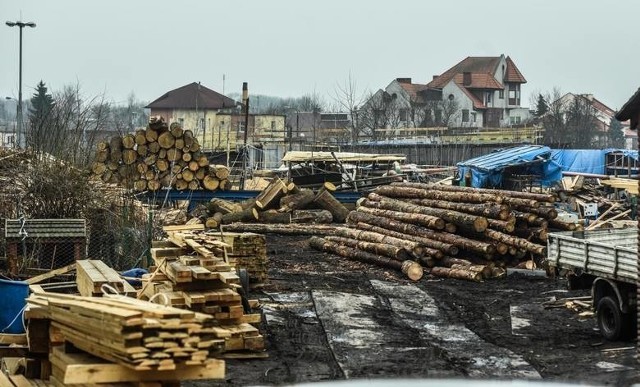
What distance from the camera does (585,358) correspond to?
584 inches

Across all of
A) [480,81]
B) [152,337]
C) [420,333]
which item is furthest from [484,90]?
[152,337]

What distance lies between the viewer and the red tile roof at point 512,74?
108 m

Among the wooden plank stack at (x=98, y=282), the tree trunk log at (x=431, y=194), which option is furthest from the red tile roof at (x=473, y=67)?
the wooden plank stack at (x=98, y=282)

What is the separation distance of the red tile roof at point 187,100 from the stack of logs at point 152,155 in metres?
65.0

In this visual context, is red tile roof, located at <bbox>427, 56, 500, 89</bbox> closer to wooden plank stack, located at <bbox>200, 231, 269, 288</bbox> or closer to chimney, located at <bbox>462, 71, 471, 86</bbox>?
chimney, located at <bbox>462, 71, 471, 86</bbox>

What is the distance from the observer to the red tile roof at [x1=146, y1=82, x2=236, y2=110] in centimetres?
9981

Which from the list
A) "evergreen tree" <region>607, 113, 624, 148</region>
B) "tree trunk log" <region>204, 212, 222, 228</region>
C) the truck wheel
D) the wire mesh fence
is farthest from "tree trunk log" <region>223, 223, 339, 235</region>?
"evergreen tree" <region>607, 113, 624, 148</region>

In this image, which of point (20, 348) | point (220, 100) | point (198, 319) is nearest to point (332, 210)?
point (20, 348)

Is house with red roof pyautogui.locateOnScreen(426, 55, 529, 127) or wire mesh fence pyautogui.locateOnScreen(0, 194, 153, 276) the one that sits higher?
house with red roof pyautogui.locateOnScreen(426, 55, 529, 127)

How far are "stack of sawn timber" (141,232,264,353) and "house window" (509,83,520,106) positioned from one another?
9658cm

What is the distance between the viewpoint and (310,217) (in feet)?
108

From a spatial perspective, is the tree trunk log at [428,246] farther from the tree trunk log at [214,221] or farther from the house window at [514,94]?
the house window at [514,94]

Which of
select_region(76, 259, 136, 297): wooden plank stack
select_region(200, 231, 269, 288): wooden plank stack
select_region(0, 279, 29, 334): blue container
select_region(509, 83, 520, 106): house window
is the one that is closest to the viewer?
select_region(76, 259, 136, 297): wooden plank stack

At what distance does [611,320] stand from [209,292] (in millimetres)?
6298
